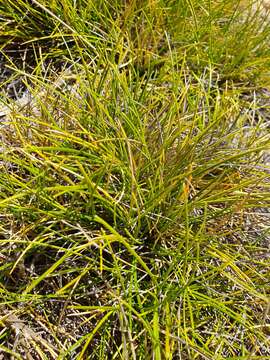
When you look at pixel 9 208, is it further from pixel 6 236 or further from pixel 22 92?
pixel 22 92

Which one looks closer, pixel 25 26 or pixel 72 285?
pixel 72 285

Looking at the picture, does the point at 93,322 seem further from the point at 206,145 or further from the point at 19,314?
the point at 206,145

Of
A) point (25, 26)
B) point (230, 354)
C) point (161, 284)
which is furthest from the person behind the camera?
point (25, 26)

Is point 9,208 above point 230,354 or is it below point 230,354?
above

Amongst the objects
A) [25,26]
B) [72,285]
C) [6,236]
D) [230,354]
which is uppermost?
[25,26]

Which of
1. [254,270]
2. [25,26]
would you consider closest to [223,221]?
[254,270]

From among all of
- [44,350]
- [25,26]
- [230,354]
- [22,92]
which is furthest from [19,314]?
[25,26]

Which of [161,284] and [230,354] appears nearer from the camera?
[161,284]

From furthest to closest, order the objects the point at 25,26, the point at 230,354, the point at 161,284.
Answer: the point at 25,26, the point at 230,354, the point at 161,284

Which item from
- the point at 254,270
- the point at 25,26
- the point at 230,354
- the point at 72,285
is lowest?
the point at 230,354
